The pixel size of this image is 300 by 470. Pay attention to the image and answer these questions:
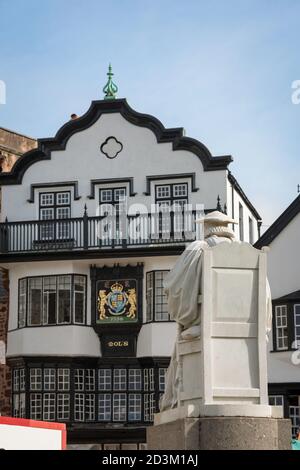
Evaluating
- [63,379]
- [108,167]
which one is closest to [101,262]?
[108,167]

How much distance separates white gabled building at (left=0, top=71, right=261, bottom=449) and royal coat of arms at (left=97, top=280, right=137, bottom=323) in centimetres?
4

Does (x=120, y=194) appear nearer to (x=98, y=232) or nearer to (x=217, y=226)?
(x=98, y=232)

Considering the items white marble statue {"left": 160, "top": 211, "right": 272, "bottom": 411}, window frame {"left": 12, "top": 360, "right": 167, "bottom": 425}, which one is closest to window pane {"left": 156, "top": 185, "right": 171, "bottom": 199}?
window frame {"left": 12, "top": 360, "right": 167, "bottom": 425}

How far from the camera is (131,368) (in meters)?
39.4

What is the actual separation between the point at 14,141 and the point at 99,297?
11237 mm

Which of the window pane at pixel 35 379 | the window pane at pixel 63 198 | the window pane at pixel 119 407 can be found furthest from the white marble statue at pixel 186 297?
the window pane at pixel 63 198

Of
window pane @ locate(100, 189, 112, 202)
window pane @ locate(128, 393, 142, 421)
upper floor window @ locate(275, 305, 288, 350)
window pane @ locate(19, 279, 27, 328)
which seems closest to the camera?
upper floor window @ locate(275, 305, 288, 350)

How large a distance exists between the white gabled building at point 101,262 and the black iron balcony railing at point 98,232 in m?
0.04

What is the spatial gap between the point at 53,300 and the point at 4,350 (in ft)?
8.63

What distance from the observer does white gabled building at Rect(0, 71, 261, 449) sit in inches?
1533

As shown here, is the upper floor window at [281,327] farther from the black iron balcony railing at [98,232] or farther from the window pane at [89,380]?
the window pane at [89,380]

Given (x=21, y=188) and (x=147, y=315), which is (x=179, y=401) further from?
(x=21, y=188)

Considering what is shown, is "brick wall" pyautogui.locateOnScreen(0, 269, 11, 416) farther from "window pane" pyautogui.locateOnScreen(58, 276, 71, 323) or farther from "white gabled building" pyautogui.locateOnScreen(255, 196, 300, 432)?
"white gabled building" pyautogui.locateOnScreen(255, 196, 300, 432)

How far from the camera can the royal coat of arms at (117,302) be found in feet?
130
